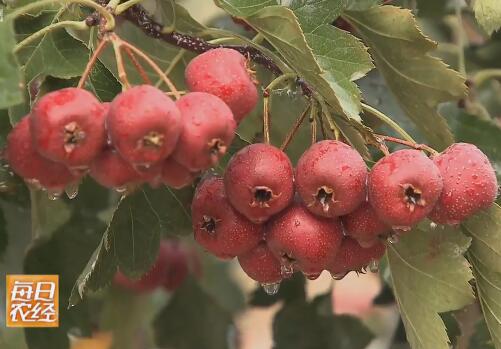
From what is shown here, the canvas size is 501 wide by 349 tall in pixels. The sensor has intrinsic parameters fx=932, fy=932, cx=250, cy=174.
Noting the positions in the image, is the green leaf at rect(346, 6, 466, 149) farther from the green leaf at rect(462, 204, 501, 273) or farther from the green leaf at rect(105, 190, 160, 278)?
the green leaf at rect(105, 190, 160, 278)

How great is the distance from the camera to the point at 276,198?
727mm

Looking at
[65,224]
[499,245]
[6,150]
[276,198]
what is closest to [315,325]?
[65,224]

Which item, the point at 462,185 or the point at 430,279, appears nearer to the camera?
the point at 462,185

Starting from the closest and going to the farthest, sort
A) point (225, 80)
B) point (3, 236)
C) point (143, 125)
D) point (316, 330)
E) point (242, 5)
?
1. point (143, 125)
2. point (225, 80)
3. point (242, 5)
4. point (3, 236)
5. point (316, 330)

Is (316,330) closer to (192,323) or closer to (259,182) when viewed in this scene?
(192,323)

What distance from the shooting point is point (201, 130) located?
625mm

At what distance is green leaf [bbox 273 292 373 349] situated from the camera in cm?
131

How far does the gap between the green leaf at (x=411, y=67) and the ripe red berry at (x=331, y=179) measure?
186mm

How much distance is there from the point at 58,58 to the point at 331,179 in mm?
259

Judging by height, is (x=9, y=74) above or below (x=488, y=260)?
above

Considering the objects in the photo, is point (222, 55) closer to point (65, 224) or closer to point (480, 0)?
point (480, 0)

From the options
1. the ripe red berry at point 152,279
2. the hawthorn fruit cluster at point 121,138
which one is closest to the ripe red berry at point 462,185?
the hawthorn fruit cluster at point 121,138

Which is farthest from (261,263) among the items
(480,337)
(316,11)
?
(480,337)

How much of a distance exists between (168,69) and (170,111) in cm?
42
